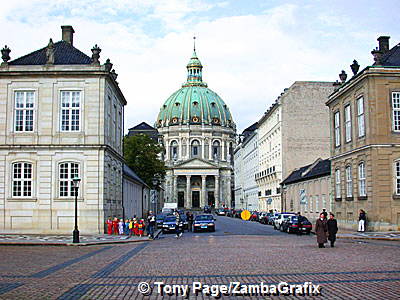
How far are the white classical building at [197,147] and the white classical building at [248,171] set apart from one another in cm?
2304

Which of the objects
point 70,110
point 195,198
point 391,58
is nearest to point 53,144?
point 70,110

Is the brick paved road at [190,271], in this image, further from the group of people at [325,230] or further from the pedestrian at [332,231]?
the pedestrian at [332,231]

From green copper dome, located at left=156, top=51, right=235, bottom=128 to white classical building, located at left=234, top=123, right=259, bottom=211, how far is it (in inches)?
1321

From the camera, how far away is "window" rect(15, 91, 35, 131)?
3606cm

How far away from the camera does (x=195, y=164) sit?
509 ft

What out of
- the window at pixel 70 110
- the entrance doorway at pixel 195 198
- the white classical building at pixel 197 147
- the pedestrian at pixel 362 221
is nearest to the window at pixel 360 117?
the pedestrian at pixel 362 221

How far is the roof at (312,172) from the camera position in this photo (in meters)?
49.3

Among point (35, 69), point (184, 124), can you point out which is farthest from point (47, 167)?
point (184, 124)

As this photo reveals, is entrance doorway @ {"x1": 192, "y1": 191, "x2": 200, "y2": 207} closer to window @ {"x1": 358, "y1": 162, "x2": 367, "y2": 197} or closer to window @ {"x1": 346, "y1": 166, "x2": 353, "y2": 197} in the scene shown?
window @ {"x1": 346, "y1": 166, "x2": 353, "y2": 197}

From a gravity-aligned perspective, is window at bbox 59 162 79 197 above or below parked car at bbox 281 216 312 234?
above

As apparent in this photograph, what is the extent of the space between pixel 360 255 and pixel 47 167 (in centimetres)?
2163

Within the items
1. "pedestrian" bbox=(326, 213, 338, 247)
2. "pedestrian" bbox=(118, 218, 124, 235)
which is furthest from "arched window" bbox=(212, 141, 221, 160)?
"pedestrian" bbox=(326, 213, 338, 247)

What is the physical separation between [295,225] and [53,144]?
671 inches

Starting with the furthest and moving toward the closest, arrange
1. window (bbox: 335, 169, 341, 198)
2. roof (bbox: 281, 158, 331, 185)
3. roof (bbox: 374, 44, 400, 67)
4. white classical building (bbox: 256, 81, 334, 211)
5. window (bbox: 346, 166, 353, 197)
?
white classical building (bbox: 256, 81, 334, 211), roof (bbox: 281, 158, 331, 185), window (bbox: 335, 169, 341, 198), window (bbox: 346, 166, 353, 197), roof (bbox: 374, 44, 400, 67)
